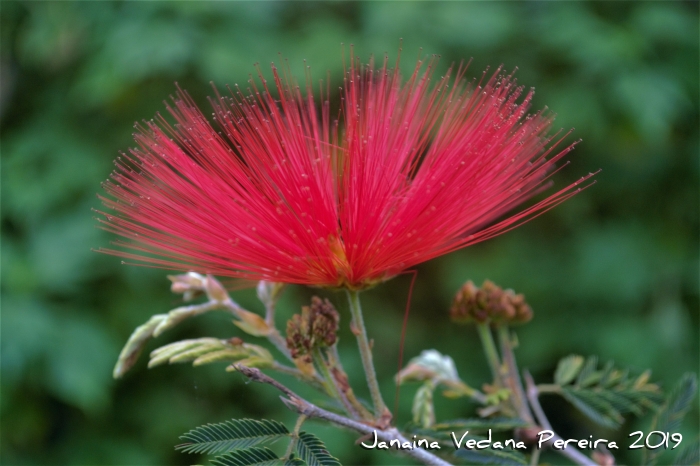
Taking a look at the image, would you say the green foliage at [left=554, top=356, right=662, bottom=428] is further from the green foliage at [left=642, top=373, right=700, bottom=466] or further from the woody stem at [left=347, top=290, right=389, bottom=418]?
the woody stem at [left=347, top=290, right=389, bottom=418]

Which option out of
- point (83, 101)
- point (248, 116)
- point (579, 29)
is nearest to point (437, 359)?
point (248, 116)

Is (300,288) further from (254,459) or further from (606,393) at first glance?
(254,459)

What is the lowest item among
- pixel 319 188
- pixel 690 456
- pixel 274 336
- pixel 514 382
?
pixel 690 456

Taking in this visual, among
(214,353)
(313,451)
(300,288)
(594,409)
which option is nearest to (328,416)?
(313,451)

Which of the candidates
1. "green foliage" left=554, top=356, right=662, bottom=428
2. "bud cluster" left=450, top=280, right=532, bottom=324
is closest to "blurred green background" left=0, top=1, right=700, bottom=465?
"green foliage" left=554, top=356, right=662, bottom=428

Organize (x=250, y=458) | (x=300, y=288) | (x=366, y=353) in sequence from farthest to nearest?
1. (x=300, y=288)
2. (x=366, y=353)
3. (x=250, y=458)

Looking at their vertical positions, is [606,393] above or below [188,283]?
below

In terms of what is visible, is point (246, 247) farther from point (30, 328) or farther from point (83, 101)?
point (83, 101)
